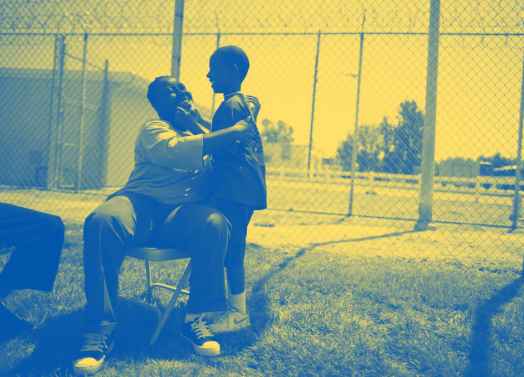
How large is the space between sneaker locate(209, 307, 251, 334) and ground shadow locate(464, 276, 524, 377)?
1201 mm

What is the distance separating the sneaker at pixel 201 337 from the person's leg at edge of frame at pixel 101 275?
367 millimetres

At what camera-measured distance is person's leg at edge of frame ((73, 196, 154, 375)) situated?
2131 mm

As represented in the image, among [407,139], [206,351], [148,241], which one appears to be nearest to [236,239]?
[148,241]

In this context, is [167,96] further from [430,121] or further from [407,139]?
[407,139]

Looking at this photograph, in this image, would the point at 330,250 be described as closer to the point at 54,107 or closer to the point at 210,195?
the point at 210,195

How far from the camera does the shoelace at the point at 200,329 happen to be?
2330 mm

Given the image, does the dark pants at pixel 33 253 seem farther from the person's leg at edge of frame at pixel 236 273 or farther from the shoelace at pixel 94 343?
the person's leg at edge of frame at pixel 236 273

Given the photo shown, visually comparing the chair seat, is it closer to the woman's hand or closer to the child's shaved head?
the woman's hand

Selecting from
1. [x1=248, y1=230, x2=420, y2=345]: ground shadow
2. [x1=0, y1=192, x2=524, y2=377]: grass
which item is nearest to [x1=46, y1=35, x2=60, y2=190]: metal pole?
[x1=0, y1=192, x2=524, y2=377]: grass

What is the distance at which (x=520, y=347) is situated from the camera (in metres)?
2.48

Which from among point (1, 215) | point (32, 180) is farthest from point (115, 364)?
point (32, 180)

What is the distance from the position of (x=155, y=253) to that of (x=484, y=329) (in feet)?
6.41

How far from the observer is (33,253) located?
2.48 metres

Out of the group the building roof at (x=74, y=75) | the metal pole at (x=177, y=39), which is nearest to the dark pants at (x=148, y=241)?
the metal pole at (x=177, y=39)
